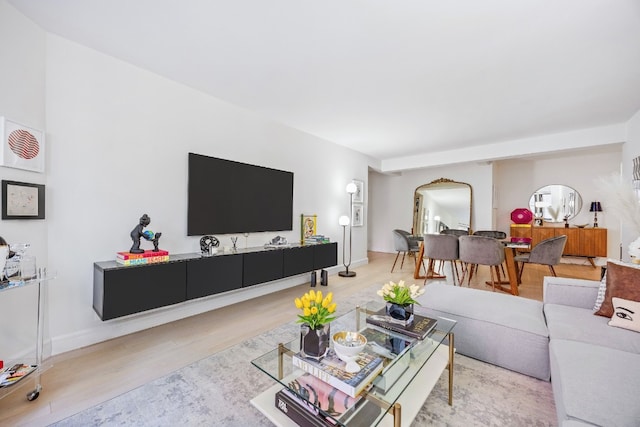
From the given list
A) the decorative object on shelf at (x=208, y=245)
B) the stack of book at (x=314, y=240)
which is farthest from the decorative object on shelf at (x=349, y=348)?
the stack of book at (x=314, y=240)

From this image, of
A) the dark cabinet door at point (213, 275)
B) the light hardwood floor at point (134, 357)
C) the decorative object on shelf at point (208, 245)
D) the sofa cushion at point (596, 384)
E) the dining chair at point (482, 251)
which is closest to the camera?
the sofa cushion at point (596, 384)

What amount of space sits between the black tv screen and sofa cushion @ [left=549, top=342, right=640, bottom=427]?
3000 millimetres

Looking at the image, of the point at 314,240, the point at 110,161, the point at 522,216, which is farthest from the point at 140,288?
the point at 522,216

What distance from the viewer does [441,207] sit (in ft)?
22.4

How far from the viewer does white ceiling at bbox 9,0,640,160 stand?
1.79m

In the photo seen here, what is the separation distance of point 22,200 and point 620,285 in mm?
4117

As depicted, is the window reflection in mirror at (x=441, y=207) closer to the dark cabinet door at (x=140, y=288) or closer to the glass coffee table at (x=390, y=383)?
the glass coffee table at (x=390, y=383)

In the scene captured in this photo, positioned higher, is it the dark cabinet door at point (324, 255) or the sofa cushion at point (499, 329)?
the dark cabinet door at point (324, 255)

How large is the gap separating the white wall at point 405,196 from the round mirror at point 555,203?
128 cm

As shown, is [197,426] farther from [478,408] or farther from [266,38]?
[266,38]

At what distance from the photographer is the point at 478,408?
5.15 feet

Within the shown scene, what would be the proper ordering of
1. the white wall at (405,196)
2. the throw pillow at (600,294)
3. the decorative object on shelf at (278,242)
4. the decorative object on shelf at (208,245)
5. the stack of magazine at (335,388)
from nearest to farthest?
1. the stack of magazine at (335,388)
2. the throw pillow at (600,294)
3. the decorative object on shelf at (208,245)
4. the decorative object on shelf at (278,242)
5. the white wall at (405,196)

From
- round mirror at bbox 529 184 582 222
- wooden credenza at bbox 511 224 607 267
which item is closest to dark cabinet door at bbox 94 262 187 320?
wooden credenza at bbox 511 224 607 267

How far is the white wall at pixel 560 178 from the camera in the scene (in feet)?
18.7
